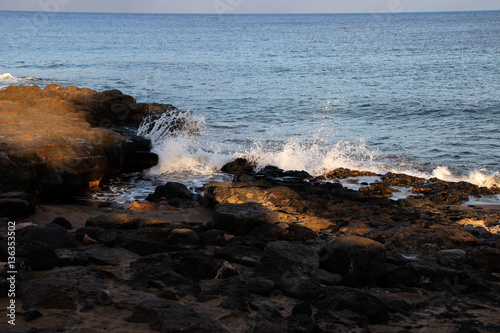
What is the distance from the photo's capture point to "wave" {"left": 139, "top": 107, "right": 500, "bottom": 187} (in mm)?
12391

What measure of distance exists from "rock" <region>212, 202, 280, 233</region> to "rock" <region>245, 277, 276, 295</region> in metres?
2.23

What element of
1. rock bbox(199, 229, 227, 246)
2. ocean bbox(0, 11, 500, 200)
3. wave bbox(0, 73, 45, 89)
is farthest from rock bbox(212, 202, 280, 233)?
wave bbox(0, 73, 45, 89)

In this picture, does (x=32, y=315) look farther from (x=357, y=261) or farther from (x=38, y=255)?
(x=357, y=261)

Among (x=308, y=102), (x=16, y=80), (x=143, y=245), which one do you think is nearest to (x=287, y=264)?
(x=143, y=245)

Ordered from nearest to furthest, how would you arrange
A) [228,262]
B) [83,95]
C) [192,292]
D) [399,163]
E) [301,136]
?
[192,292]
[228,262]
[399,163]
[83,95]
[301,136]

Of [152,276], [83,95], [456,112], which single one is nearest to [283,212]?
[152,276]

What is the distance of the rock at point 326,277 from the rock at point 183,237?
180 cm

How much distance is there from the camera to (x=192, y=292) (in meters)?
4.70

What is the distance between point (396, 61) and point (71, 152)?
34.0m

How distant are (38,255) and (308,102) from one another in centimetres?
1968

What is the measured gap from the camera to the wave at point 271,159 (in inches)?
488

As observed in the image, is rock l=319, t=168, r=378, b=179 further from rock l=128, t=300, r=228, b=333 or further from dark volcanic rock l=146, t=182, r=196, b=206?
rock l=128, t=300, r=228, b=333

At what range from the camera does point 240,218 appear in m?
7.05

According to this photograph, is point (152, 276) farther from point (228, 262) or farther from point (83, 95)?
point (83, 95)
